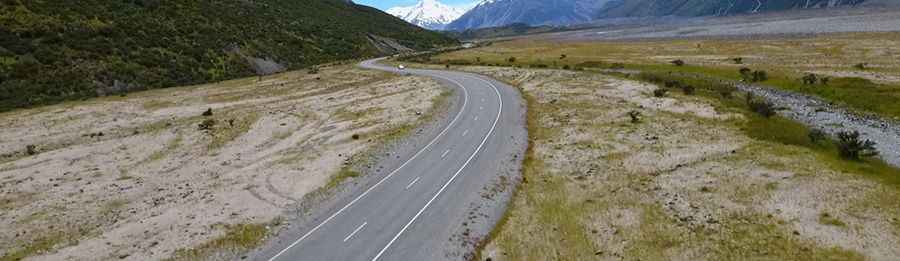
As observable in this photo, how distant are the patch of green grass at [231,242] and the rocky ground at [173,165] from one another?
8cm

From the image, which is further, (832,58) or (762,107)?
(832,58)

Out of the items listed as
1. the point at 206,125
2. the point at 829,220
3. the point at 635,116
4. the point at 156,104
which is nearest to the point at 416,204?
the point at 829,220

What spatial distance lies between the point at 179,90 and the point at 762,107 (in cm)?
8117

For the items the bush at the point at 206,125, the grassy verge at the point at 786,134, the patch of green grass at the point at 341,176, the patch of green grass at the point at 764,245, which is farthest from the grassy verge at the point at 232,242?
the grassy verge at the point at 786,134

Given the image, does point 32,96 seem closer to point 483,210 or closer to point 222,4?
point 483,210

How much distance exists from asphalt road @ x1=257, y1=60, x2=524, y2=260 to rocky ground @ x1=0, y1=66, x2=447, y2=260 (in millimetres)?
3443

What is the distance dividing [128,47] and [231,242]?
76.4 meters

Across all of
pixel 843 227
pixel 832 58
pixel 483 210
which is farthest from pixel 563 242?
pixel 832 58

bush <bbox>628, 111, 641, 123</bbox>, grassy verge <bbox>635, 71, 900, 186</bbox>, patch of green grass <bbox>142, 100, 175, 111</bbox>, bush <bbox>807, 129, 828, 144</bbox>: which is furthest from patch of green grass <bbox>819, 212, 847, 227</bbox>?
patch of green grass <bbox>142, 100, 175, 111</bbox>

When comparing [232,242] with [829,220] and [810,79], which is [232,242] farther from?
[810,79]

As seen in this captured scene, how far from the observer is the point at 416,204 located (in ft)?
94.0

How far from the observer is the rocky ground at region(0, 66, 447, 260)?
2562 centimetres

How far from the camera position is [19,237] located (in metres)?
25.6

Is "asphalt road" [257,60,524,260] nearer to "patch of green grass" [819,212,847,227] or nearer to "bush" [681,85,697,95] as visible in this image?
"patch of green grass" [819,212,847,227]
